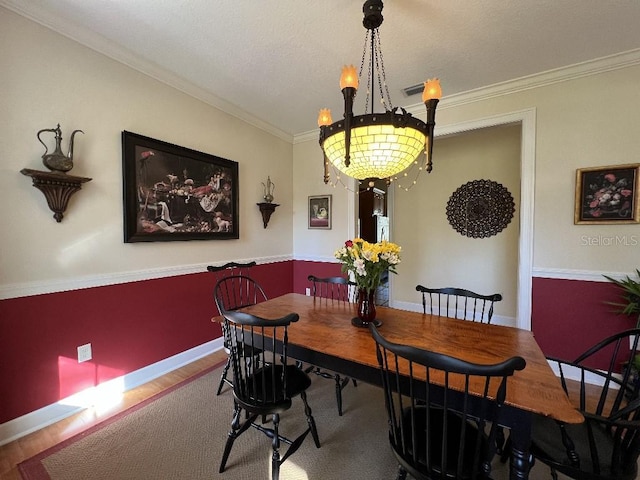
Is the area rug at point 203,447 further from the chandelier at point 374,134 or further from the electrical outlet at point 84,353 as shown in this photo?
the chandelier at point 374,134

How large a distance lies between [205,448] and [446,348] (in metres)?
1.55

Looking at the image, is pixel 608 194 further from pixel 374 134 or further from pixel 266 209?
pixel 266 209

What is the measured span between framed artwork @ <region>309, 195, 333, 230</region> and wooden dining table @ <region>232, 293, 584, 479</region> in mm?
1927

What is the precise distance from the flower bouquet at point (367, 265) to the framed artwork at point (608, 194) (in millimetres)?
1944

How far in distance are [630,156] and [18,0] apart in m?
4.50

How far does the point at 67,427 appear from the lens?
1913 millimetres

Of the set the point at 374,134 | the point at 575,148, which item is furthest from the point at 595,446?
the point at 575,148

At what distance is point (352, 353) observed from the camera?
4.58ft

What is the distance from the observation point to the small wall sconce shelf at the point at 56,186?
1.80 m

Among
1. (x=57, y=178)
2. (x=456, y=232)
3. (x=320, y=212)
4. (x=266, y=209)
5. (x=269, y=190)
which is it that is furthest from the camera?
(x=456, y=232)

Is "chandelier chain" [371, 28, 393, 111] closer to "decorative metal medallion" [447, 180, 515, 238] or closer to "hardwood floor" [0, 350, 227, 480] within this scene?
"decorative metal medallion" [447, 180, 515, 238]

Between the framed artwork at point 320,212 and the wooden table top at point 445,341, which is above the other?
the framed artwork at point 320,212

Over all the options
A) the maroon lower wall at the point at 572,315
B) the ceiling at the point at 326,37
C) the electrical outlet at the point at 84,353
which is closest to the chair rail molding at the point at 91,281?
the electrical outlet at the point at 84,353

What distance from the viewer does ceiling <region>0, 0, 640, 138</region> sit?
70.9 inches
